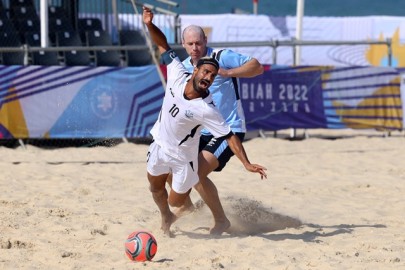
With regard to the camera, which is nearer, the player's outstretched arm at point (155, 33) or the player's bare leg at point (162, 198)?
the player's bare leg at point (162, 198)

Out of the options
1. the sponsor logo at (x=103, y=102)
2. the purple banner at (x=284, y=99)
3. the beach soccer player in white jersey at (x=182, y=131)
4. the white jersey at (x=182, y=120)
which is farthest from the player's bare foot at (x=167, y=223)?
the purple banner at (x=284, y=99)

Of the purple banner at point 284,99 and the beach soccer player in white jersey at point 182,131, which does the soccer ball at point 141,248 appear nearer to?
the beach soccer player in white jersey at point 182,131

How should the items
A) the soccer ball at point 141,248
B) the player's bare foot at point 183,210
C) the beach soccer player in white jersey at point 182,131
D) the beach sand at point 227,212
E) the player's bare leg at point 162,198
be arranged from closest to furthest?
the soccer ball at point 141,248 → the beach sand at point 227,212 → the beach soccer player in white jersey at point 182,131 → the player's bare leg at point 162,198 → the player's bare foot at point 183,210

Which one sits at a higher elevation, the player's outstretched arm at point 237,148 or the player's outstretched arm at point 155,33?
the player's outstretched arm at point 155,33

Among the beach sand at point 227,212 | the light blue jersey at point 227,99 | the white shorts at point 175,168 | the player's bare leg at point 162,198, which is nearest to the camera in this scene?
the beach sand at point 227,212

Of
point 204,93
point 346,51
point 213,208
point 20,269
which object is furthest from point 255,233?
point 346,51

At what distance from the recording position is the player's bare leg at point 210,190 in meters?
7.96

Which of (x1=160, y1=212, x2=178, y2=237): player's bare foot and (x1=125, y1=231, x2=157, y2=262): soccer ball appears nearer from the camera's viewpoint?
(x1=125, y1=231, x2=157, y2=262): soccer ball

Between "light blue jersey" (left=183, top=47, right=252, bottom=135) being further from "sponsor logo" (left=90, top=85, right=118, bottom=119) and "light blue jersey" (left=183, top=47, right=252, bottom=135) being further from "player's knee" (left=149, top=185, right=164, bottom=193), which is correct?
"sponsor logo" (left=90, top=85, right=118, bottom=119)

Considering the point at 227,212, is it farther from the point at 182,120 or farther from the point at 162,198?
the point at 182,120

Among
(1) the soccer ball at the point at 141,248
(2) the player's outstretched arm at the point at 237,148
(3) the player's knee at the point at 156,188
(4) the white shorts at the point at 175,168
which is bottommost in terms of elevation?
(1) the soccer ball at the point at 141,248

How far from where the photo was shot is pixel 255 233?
8352 mm

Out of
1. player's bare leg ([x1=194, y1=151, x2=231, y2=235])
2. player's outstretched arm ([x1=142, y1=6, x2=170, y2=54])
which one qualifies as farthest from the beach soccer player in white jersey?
player's bare leg ([x1=194, y1=151, x2=231, y2=235])

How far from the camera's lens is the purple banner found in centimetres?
1496
